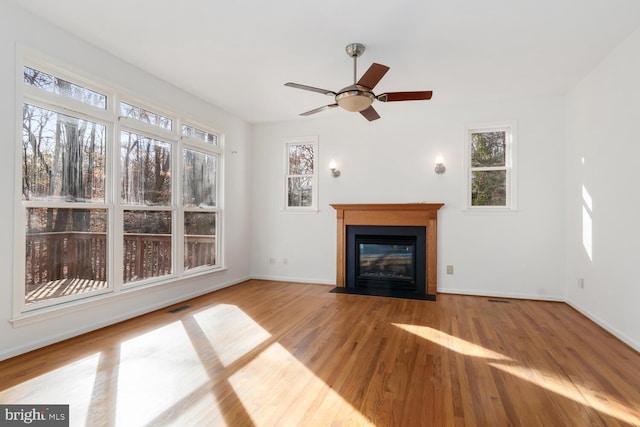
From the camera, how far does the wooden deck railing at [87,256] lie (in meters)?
2.98

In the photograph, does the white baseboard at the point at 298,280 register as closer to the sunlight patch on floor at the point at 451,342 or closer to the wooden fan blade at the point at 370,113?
the sunlight patch on floor at the point at 451,342

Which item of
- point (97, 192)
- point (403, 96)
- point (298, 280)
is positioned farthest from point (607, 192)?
point (97, 192)

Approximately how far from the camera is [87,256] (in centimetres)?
338

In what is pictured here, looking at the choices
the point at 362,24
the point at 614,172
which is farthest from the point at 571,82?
the point at 362,24

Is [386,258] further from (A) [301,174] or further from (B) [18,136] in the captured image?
(B) [18,136]

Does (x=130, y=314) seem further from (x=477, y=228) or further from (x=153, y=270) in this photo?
(x=477, y=228)

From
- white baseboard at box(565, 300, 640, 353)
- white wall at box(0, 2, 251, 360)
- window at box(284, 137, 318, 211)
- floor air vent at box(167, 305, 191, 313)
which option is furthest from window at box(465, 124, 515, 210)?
floor air vent at box(167, 305, 191, 313)

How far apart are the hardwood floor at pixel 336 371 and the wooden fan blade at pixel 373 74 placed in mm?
2400

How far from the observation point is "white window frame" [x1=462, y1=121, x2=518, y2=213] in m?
4.84

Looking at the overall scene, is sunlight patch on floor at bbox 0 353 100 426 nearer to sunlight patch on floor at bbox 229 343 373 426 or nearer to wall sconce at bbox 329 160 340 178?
sunlight patch on floor at bbox 229 343 373 426

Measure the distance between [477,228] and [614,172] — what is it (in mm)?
1845

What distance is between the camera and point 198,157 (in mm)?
4953

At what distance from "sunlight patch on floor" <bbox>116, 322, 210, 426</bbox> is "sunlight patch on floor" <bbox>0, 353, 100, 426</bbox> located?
0.19 meters

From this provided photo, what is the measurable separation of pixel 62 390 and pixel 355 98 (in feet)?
10.6
